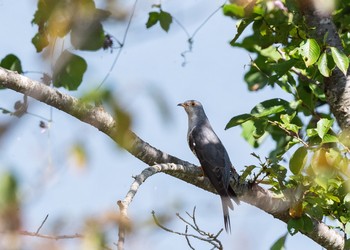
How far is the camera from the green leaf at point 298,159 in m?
4.73

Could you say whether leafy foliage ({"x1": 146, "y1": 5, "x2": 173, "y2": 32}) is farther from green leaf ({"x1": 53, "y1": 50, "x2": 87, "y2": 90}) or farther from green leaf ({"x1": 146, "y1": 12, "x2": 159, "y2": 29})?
green leaf ({"x1": 53, "y1": 50, "x2": 87, "y2": 90})

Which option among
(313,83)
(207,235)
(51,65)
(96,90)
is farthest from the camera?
(313,83)

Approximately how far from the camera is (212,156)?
649cm

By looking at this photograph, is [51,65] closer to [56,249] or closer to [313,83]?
[56,249]

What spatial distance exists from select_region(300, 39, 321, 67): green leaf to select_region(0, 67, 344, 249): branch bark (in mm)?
982

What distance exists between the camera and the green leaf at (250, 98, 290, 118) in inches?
212

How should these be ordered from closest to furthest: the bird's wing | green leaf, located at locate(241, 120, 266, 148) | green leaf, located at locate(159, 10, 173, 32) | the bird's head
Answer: the bird's wing, green leaf, located at locate(241, 120, 266, 148), green leaf, located at locate(159, 10, 173, 32), the bird's head

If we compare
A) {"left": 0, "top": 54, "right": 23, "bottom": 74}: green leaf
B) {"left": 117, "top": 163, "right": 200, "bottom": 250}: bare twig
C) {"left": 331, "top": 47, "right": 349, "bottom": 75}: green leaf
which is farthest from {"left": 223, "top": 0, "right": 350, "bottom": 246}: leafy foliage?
{"left": 0, "top": 54, "right": 23, "bottom": 74}: green leaf

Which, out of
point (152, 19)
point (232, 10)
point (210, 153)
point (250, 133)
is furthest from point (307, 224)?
point (232, 10)

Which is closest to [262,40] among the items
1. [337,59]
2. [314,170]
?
[337,59]

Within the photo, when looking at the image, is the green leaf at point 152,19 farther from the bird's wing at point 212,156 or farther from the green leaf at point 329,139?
the green leaf at point 329,139

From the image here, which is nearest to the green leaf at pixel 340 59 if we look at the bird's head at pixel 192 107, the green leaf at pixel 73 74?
the green leaf at pixel 73 74

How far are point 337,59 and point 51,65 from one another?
292cm

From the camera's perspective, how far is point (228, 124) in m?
5.31
